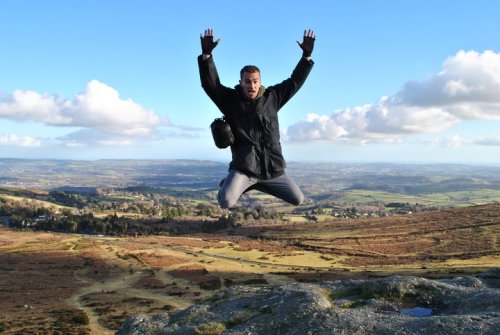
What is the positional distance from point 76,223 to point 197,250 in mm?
84234

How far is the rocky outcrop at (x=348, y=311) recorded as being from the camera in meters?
17.4

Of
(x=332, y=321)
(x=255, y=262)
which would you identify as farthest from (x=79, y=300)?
(x=332, y=321)

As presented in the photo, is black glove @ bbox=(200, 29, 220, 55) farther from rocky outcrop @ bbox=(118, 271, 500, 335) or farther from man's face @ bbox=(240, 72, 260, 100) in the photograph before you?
rocky outcrop @ bbox=(118, 271, 500, 335)

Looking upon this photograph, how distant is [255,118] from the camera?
12406 mm

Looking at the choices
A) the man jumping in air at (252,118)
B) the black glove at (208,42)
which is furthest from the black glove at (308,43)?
the black glove at (208,42)

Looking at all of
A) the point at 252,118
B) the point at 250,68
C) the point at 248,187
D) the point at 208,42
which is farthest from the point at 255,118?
the point at 208,42

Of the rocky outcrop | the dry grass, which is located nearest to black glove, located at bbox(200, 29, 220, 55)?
the rocky outcrop

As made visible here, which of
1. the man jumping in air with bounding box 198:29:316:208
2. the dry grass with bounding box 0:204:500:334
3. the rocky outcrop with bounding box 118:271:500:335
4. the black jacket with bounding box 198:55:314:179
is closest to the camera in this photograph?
the man jumping in air with bounding box 198:29:316:208

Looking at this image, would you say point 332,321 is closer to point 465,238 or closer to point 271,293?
point 271,293

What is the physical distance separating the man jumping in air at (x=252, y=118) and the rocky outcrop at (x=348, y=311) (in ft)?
28.1

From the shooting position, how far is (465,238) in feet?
431

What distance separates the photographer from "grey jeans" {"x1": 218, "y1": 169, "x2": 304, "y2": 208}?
12.3m

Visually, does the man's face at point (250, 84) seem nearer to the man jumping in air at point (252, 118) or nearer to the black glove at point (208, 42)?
the man jumping in air at point (252, 118)

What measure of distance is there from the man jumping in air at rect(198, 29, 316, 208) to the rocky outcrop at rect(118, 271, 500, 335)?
28.1 ft
